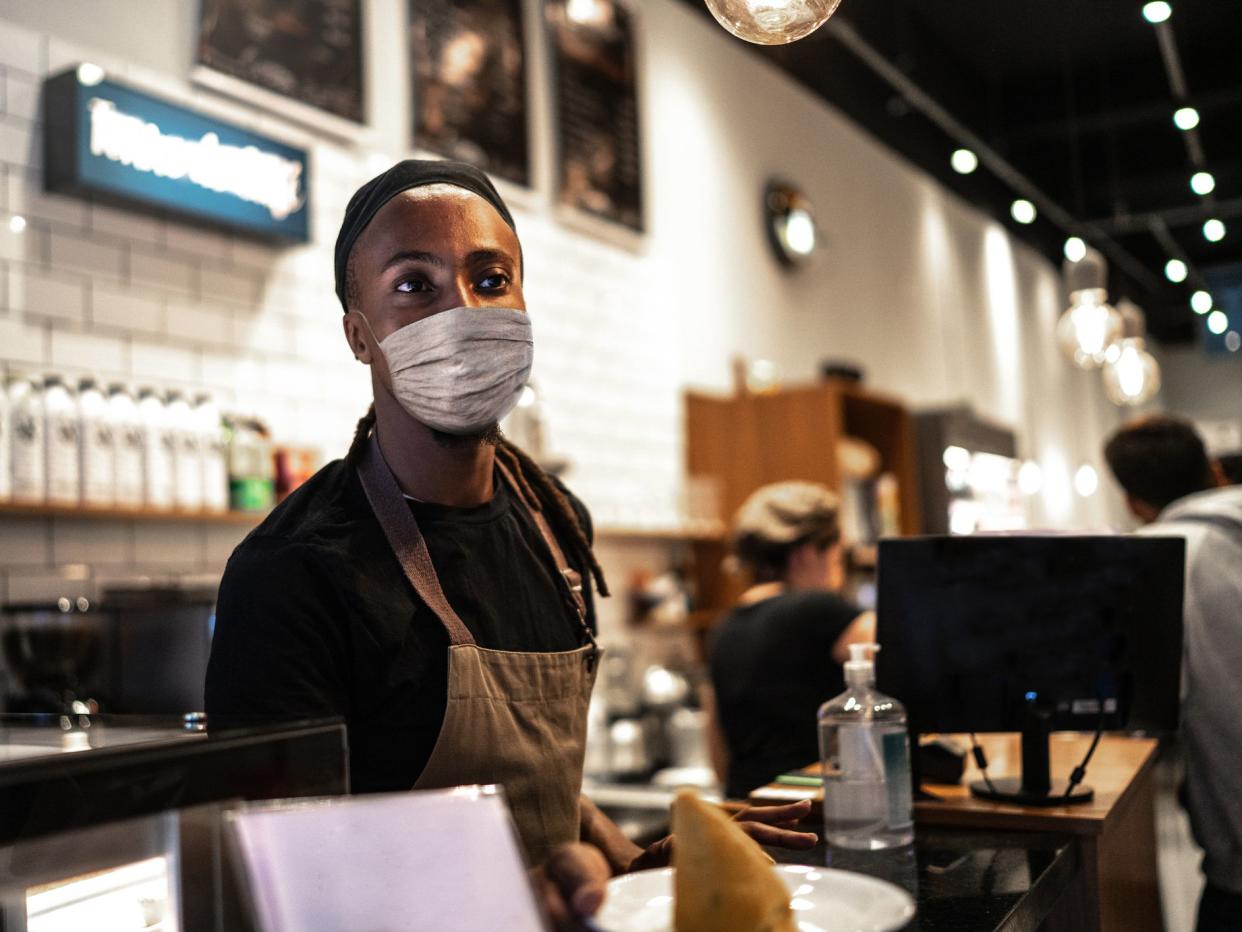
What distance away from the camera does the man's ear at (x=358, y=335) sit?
5.32 feet

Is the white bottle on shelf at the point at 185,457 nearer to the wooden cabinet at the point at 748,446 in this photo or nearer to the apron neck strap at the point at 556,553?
the apron neck strap at the point at 556,553

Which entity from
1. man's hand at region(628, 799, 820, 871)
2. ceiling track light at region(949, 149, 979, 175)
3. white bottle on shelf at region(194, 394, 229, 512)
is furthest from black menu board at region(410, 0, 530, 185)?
ceiling track light at region(949, 149, 979, 175)

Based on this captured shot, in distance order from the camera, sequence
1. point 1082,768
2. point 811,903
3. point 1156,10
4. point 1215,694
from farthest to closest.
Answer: point 1156,10 < point 1215,694 < point 1082,768 < point 811,903

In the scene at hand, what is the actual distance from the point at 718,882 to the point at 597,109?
192 inches

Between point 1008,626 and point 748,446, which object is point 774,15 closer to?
point 1008,626

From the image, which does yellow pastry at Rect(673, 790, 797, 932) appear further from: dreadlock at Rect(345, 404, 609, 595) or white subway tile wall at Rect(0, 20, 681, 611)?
white subway tile wall at Rect(0, 20, 681, 611)

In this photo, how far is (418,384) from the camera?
5.12 feet

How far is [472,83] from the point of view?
4.75 meters

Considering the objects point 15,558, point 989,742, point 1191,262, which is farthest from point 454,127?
point 1191,262

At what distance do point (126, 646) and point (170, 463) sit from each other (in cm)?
58

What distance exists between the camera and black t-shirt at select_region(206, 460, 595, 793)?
1.39 metres

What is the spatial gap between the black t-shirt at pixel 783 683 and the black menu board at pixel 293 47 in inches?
86.2

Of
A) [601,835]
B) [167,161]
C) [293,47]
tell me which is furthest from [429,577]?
[293,47]

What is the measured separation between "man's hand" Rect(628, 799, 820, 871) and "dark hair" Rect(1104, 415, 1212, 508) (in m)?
2.51
